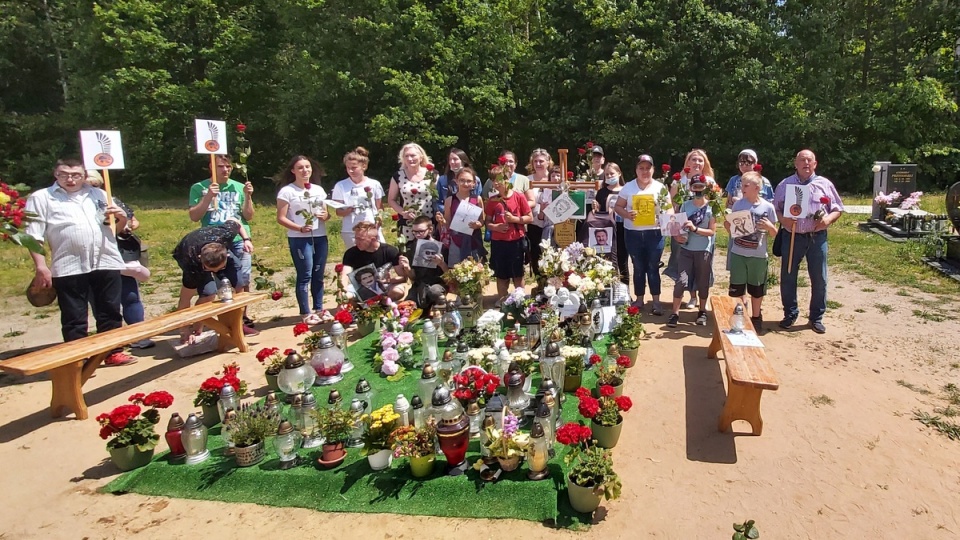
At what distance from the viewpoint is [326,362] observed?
16.7 feet

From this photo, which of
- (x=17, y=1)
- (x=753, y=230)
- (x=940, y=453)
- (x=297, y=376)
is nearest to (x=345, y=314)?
(x=297, y=376)

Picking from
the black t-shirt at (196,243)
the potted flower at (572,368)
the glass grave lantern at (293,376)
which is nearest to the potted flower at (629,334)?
the potted flower at (572,368)

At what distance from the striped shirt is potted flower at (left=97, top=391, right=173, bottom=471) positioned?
2.00m

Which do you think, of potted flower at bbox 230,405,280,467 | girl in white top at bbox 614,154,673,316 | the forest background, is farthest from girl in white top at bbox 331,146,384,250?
the forest background

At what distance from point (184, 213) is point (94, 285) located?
14.3 m

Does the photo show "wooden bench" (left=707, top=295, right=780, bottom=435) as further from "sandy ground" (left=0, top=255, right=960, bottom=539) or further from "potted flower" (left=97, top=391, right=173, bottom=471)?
"potted flower" (left=97, top=391, right=173, bottom=471)

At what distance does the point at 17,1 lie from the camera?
28578 mm

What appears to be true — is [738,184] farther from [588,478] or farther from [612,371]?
[588,478]

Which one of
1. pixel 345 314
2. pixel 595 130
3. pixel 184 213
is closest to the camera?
pixel 345 314

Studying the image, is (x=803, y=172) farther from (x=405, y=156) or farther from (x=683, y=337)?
(x=405, y=156)

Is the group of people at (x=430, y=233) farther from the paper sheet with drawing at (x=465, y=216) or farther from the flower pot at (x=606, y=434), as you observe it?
the flower pot at (x=606, y=434)

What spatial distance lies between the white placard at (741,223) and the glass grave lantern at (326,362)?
163 inches

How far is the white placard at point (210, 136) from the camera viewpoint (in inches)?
240

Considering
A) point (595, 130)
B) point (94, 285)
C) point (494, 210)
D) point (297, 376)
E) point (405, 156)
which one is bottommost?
point (297, 376)
